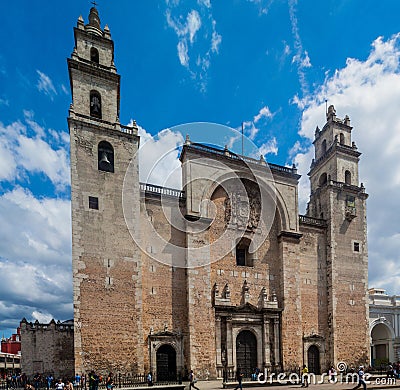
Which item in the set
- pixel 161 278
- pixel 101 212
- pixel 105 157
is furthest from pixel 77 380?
pixel 105 157

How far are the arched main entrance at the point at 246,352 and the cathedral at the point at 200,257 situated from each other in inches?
3.9

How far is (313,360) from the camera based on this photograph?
28703mm

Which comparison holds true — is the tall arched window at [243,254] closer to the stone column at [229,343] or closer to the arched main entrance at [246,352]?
the stone column at [229,343]

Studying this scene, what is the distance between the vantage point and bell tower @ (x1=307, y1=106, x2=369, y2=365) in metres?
29.8

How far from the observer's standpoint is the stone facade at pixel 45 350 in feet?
73.9

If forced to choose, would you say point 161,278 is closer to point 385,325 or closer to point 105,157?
point 105,157

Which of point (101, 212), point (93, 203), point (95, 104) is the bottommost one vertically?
point (101, 212)

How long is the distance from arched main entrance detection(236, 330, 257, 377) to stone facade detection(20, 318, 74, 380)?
11.6 meters

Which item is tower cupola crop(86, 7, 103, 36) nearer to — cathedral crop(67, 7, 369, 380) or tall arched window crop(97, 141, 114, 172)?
cathedral crop(67, 7, 369, 380)

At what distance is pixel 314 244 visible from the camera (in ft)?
102

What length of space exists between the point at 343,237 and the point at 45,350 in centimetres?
2534

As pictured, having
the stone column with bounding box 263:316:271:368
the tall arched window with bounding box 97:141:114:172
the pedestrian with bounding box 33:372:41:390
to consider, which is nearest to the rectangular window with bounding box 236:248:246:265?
the stone column with bounding box 263:316:271:368

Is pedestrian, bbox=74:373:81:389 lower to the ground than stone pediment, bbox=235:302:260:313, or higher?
lower

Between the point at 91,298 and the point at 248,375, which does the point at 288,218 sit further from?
the point at 91,298
